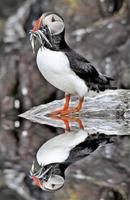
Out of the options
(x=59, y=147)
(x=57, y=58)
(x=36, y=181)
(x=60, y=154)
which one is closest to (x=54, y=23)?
(x=57, y=58)

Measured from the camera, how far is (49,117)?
29.6 ft

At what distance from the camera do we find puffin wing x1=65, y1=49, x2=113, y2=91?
8047 millimetres

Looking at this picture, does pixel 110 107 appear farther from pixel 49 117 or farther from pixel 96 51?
pixel 96 51

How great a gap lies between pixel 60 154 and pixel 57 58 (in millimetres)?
1651

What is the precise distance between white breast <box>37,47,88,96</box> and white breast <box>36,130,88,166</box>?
2.34ft

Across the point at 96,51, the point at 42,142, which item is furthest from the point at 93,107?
the point at 96,51

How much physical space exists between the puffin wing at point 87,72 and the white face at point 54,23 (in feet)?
0.85

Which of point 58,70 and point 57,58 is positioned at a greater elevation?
point 57,58

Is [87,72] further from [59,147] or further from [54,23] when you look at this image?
[59,147]

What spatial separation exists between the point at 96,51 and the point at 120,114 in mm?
4789

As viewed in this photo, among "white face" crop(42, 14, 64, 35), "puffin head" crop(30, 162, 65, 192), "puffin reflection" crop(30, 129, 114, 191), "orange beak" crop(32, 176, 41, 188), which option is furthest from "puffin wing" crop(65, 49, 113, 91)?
"orange beak" crop(32, 176, 41, 188)

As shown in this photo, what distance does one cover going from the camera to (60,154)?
6.45 meters

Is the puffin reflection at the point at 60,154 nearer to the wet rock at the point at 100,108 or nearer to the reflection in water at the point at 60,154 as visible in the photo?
the reflection in water at the point at 60,154

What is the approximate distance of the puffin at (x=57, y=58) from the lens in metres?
7.81
